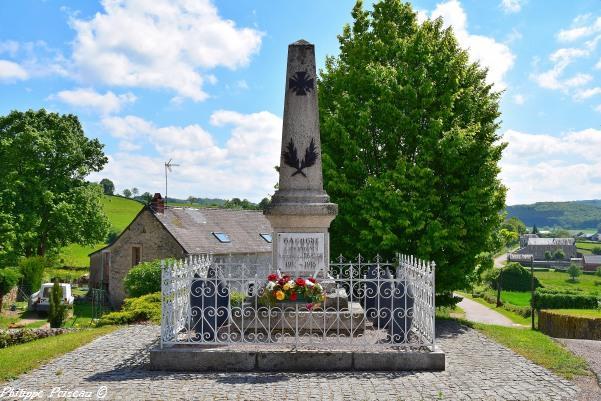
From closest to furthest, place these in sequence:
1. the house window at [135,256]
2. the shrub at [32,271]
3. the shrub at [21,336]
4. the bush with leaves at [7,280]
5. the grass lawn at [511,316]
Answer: the shrub at [21,336] → the bush with leaves at [7,280] → the house window at [135,256] → the shrub at [32,271] → the grass lawn at [511,316]

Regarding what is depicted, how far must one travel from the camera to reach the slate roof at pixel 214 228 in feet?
95.5

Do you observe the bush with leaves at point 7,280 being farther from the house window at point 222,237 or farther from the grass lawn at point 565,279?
the grass lawn at point 565,279

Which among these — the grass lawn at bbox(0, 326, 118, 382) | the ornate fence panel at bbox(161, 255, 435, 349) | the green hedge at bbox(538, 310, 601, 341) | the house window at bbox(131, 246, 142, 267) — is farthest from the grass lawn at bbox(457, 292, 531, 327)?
the grass lawn at bbox(0, 326, 118, 382)

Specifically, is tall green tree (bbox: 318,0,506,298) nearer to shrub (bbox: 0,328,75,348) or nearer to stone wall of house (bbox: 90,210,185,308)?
shrub (bbox: 0,328,75,348)

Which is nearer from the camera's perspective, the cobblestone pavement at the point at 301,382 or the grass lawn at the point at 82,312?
the cobblestone pavement at the point at 301,382

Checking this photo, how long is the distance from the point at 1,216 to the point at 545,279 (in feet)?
248

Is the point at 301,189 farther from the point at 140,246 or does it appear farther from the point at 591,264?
the point at 591,264

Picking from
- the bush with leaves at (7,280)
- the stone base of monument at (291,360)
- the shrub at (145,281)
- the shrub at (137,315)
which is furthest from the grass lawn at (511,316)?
the bush with leaves at (7,280)

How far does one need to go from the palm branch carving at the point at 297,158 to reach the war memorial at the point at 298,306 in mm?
23

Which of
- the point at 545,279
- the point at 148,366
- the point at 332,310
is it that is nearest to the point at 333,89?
the point at 332,310

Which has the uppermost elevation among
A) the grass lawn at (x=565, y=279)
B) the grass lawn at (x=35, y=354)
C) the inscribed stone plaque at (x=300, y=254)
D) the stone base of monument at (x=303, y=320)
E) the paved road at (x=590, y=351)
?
the inscribed stone plaque at (x=300, y=254)

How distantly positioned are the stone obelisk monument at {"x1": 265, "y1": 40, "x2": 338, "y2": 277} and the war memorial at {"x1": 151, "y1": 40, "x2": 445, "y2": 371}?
0.9 inches

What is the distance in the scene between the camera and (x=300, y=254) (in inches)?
461

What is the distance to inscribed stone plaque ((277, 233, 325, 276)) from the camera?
11.7 meters
